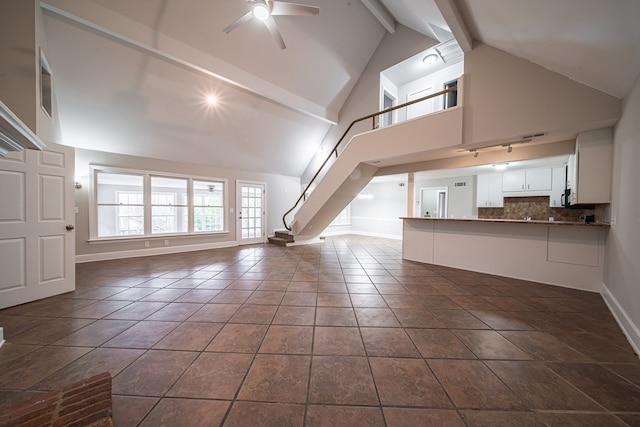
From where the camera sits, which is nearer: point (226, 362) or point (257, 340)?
point (226, 362)

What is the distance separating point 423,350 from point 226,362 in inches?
63.0

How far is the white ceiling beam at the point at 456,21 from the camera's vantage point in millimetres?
2875

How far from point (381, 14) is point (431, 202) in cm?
→ 578

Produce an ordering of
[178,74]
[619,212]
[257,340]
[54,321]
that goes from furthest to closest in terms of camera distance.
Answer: [178,74]
[619,212]
[54,321]
[257,340]

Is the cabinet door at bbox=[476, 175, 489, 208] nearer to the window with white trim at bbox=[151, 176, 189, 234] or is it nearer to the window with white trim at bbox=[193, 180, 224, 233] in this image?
the window with white trim at bbox=[193, 180, 224, 233]

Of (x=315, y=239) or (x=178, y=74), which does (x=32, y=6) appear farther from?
(x=315, y=239)

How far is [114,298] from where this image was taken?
2.86m

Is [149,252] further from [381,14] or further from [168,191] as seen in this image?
[381,14]

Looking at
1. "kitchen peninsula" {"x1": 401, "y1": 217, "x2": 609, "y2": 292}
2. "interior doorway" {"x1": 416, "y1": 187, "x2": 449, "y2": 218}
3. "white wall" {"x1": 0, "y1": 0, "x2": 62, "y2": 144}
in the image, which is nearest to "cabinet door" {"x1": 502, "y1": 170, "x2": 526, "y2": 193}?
"interior doorway" {"x1": 416, "y1": 187, "x2": 449, "y2": 218}

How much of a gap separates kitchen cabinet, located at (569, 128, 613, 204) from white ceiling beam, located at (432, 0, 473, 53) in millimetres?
2058

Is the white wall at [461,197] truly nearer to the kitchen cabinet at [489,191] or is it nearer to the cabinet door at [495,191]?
the kitchen cabinet at [489,191]

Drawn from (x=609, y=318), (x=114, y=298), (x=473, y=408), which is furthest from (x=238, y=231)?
(x=609, y=318)

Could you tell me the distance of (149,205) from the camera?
560 cm

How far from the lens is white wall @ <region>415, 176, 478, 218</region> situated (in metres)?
6.27
